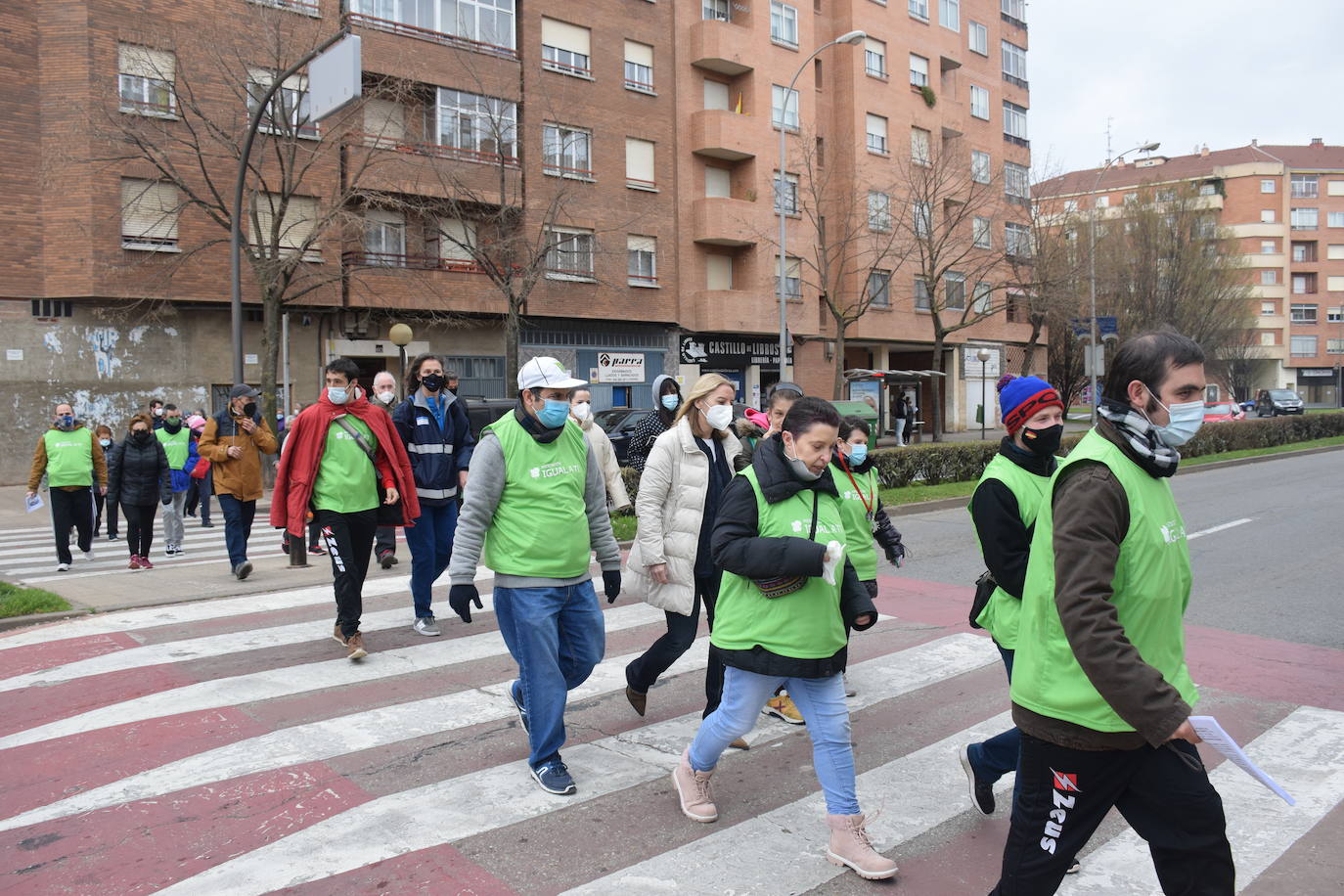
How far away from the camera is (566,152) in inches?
1194

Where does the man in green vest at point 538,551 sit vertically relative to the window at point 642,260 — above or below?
below

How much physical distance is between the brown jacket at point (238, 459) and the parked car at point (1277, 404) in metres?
61.8

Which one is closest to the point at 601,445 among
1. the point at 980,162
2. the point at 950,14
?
the point at 980,162

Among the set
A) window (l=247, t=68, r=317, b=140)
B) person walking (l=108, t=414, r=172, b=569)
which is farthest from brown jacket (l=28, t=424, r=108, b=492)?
Result: window (l=247, t=68, r=317, b=140)

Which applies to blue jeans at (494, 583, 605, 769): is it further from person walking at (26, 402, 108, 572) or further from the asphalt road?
person walking at (26, 402, 108, 572)

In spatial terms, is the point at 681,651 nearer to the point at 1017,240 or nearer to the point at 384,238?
the point at 384,238

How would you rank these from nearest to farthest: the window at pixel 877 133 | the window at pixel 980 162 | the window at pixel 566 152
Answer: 1. the window at pixel 566 152
2. the window at pixel 877 133
3. the window at pixel 980 162

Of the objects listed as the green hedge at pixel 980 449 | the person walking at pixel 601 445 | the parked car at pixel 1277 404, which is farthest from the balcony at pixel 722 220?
the parked car at pixel 1277 404

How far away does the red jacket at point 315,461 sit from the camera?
651 centimetres

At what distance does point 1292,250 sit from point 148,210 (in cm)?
8866

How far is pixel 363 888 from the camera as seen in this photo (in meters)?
3.63

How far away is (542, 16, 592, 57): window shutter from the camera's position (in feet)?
99.2

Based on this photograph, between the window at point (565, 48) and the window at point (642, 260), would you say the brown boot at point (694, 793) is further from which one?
the window at point (565, 48)

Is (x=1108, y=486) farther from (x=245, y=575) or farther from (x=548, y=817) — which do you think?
(x=245, y=575)
